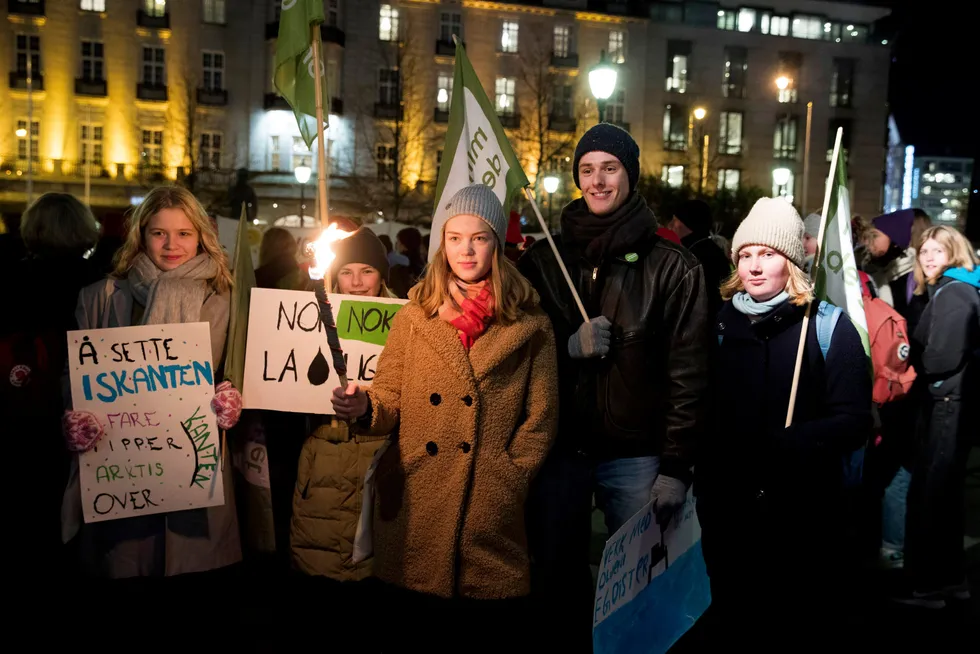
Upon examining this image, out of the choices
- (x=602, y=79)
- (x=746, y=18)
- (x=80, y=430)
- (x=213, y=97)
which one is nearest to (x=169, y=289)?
(x=80, y=430)

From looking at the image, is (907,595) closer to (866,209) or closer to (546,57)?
(546,57)

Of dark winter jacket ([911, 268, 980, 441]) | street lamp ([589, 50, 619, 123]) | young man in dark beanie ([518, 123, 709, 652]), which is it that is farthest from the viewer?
street lamp ([589, 50, 619, 123])

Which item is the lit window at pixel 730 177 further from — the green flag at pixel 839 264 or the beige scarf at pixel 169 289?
the beige scarf at pixel 169 289

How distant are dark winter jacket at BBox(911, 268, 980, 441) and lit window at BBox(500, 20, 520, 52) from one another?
1665 inches

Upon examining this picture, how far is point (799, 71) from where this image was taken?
51688 mm

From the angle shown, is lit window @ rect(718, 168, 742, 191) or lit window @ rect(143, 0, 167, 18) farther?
lit window @ rect(718, 168, 742, 191)

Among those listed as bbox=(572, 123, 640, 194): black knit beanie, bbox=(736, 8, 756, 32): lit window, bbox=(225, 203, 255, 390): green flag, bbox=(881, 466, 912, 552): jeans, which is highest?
bbox=(736, 8, 756, 32): lit window

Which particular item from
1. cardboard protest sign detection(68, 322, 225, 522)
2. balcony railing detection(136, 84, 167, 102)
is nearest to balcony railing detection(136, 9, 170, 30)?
balcony railing detection(136, 84, 167, 102)

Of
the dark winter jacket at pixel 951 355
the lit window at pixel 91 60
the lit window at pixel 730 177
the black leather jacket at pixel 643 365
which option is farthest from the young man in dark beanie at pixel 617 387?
the lit window at pixel 730 177

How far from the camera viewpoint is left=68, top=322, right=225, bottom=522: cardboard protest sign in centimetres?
367

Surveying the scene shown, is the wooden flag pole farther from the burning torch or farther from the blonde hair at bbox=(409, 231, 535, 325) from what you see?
the burning torch

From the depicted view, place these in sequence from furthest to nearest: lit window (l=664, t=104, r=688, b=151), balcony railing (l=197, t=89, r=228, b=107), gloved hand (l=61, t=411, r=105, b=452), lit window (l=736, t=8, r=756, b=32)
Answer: lit window (l=736, t=8, r=756, b=32) < lit window (l=664, t=104, r=688, b=151) < balcony railing (l=197, t=89, r=228, b=107) < gloved hand (l=61, t=411, r=105, b=452)

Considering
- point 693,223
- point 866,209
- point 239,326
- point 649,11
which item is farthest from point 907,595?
point 866,209

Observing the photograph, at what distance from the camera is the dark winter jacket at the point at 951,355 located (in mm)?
4949
